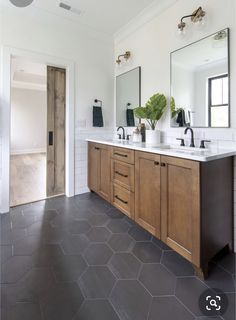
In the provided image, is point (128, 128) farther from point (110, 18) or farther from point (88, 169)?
point (110, 18)

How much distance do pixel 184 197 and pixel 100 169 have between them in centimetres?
166

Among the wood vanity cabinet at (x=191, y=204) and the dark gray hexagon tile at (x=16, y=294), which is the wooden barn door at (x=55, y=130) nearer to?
the wood vanity cabinet at (x=191, y=204)

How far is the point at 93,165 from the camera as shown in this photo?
3.34m

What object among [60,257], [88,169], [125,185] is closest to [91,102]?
[88,169]

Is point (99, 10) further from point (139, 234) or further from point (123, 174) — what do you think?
point (139, 234)

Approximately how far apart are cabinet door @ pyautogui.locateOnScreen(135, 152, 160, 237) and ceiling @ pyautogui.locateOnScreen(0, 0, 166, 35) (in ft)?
6.79

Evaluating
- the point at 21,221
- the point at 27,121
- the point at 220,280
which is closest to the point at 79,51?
the point at 21,221

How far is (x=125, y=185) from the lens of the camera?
2.49 m

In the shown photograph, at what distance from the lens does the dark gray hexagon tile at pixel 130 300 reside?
4.19 feet

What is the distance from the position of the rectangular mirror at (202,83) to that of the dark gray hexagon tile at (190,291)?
4.56 ft

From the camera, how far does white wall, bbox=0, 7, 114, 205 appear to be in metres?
2.80

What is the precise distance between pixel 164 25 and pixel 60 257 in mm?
2923

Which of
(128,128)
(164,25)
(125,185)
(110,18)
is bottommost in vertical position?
(125,185)

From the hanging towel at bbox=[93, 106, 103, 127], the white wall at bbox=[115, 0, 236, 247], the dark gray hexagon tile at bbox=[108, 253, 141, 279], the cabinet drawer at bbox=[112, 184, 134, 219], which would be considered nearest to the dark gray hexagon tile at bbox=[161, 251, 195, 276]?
the dark gray hexagon tile at bbox=[108, 253, 141, 279]
